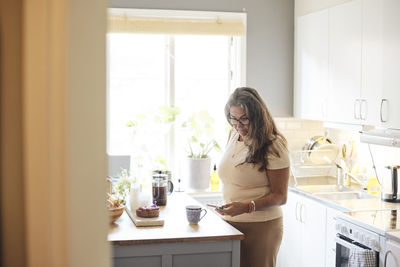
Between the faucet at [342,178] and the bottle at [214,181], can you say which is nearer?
the faucet at [342,178]

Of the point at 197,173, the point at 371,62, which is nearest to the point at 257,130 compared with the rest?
the point at 371,62

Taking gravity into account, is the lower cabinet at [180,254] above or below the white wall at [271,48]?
below

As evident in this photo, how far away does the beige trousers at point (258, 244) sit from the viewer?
276cm

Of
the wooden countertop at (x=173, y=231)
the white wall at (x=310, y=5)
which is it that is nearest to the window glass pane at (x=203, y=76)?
the white wall at (x=310, y=5)

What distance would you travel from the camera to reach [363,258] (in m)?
2.82

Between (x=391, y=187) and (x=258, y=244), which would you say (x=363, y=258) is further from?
(x=391, y=187)

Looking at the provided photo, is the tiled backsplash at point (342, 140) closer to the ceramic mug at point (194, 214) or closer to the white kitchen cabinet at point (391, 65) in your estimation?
the white kitchen cabinet at point (391, 65)

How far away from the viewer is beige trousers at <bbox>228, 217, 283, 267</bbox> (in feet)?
9.06

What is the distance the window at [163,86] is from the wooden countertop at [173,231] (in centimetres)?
164

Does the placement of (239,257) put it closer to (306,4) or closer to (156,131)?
(156,131)

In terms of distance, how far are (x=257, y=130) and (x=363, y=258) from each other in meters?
0.92

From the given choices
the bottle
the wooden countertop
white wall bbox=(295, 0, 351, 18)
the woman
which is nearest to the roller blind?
white wall bbox=(295, 0, 351, 18)

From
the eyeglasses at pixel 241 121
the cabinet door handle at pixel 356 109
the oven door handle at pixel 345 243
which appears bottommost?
the oven door handle at pixel 345 243

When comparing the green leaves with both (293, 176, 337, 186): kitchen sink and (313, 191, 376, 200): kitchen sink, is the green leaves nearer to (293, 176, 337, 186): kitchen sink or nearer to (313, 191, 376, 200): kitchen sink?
(293, 176, 337, 186): kitchen sink
